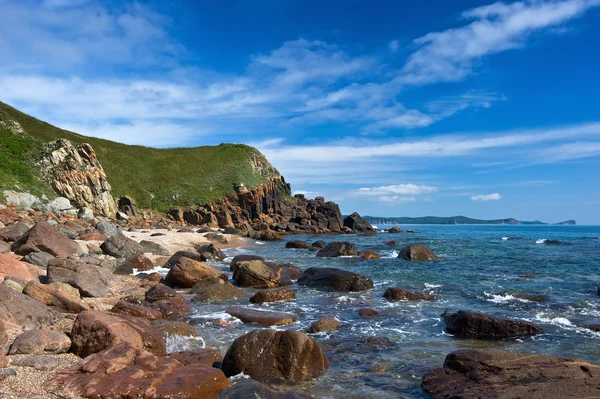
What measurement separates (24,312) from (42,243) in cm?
848

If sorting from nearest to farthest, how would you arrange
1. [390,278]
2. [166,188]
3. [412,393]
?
[412,393] < [390,278] < [166,188]

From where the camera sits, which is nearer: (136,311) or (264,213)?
→ (136,311)

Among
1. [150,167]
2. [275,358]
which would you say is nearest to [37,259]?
[275,358]

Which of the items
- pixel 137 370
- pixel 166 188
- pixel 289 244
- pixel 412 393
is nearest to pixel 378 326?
pixel 412 393

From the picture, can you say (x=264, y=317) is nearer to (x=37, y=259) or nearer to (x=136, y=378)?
(x=136, y=378)

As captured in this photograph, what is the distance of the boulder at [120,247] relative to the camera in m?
21.5

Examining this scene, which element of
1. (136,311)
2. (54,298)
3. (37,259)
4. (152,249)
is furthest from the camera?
(152,249)

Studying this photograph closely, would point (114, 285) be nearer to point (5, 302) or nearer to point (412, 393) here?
point (5, 302)

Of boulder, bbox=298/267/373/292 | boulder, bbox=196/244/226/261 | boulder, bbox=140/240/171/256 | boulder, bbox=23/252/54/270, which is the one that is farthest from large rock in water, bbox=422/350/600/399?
boulder, bbox=196/244/226/261

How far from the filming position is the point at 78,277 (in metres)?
13.1

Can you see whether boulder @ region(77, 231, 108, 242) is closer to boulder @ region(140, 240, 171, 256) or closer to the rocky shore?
boulder @ region(140, 240, 171, 256)

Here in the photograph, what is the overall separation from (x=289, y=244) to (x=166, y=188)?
3884 centimetres

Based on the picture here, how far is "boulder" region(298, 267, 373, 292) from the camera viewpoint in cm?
1794

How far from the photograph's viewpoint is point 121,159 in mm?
75688
